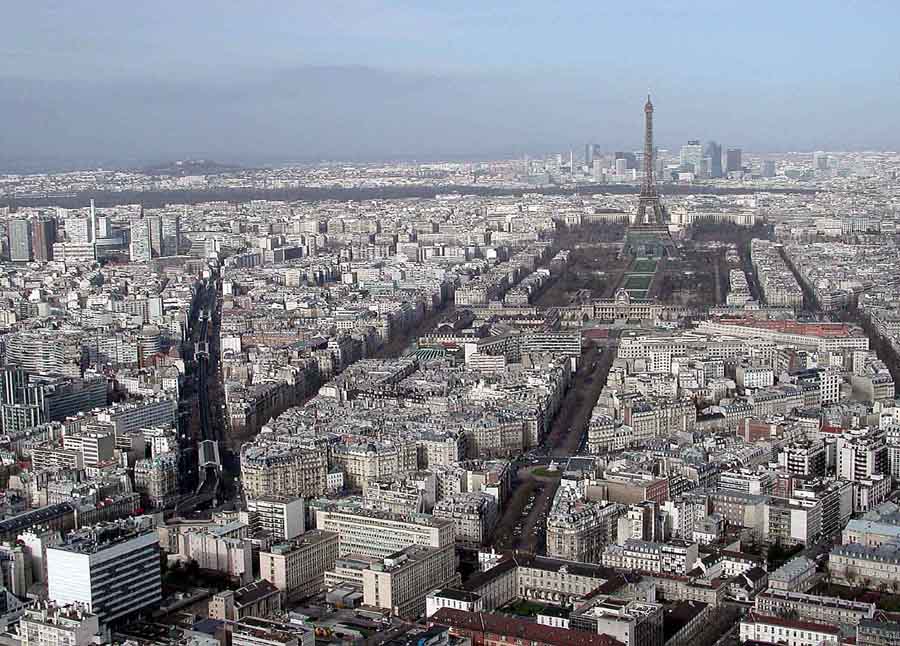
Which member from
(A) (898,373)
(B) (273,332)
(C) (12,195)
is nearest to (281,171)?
(C) (12,195)

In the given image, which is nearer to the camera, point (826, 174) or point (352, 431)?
point (352, 431)

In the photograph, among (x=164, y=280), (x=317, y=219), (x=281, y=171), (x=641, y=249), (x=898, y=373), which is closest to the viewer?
(x=898, y=373)

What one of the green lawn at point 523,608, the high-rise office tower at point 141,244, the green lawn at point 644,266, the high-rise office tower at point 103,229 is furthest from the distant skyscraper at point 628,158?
the green lawn at point 523,608

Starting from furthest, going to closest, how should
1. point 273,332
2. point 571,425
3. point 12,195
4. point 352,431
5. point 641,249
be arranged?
point 12,195, point 641,249, point 273,332, point 571,425, point 352,431

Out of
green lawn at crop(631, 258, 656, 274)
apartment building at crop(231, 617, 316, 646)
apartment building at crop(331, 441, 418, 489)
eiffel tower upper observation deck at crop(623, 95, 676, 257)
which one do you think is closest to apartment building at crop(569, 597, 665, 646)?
apartment building at crop(231, 617, 316, 646)

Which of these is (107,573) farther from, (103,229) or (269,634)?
(103,229)

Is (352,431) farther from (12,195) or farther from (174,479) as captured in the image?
(12,195)

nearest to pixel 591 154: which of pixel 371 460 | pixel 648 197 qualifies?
pixel 648 197
